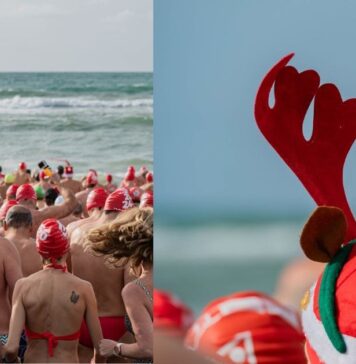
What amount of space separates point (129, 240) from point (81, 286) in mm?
322

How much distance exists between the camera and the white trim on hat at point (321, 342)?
1.00 metres

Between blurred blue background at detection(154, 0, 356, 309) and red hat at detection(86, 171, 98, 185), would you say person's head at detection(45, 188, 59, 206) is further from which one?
blurred blue background at detection(154, 0, 356, 309)

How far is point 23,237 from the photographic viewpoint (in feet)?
10.5

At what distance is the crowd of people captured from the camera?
2.63 metres

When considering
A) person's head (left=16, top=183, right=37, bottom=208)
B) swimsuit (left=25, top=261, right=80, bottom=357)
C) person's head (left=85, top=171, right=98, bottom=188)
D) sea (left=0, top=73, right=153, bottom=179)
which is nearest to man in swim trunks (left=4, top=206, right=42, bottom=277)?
swimsuit (left=25, top=261, right=80, bottom=357)

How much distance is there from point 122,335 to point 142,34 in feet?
5.00

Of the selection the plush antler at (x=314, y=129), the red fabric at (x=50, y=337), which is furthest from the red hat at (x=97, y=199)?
the plush antler at (x=314, y=129)

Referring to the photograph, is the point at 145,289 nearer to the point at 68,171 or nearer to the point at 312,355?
the point at 312,355

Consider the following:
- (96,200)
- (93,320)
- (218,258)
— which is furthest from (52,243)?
(218,258)

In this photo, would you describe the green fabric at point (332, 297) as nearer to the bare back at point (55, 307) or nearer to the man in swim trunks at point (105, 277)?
the bare back at point (55, 307)

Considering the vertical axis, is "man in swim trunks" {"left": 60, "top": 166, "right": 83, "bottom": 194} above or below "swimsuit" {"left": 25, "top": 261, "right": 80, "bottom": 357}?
above

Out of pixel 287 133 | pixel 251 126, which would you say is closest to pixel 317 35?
pixel 251 126

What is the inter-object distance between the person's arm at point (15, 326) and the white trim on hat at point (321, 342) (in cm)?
185

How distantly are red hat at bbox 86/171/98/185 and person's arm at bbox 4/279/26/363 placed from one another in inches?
57.5
